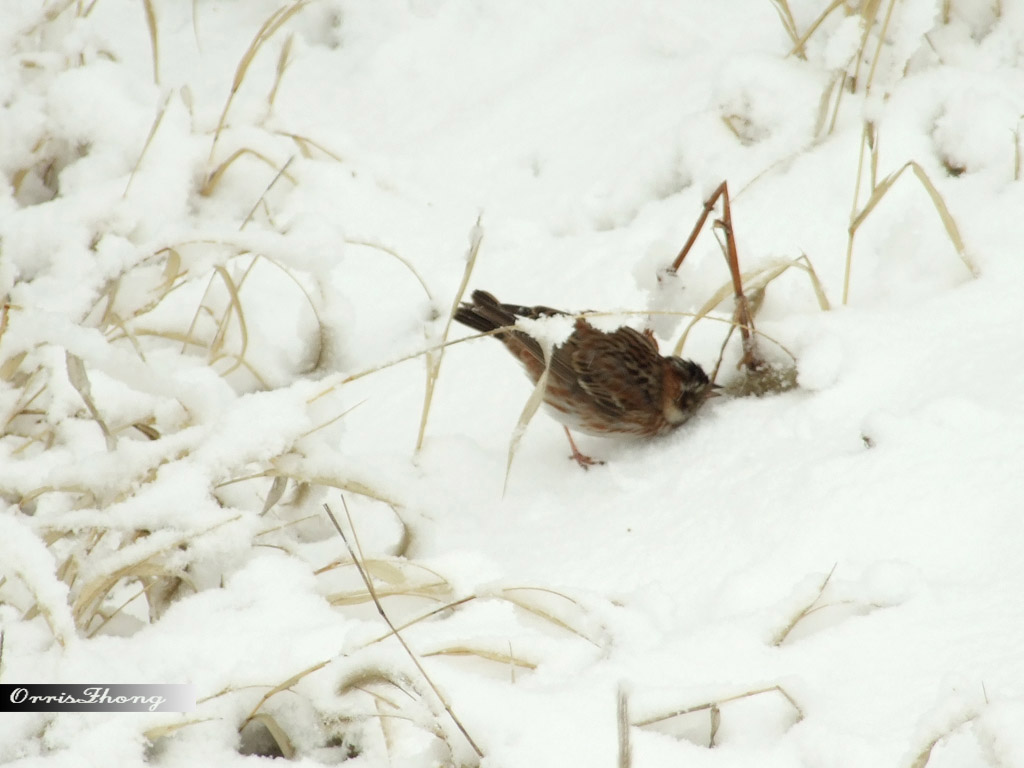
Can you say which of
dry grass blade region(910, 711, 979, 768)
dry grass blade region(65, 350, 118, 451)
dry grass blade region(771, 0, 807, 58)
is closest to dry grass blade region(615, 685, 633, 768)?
dry grass blade region(910, 711, 979, 768)

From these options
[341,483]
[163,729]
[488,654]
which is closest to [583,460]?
[341,483]

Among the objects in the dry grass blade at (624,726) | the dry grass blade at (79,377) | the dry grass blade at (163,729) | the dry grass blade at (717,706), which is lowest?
the dry grass blade at (163,729)

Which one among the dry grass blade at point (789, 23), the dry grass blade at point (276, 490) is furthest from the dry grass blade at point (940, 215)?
the dry grass blade at point (276, 490)

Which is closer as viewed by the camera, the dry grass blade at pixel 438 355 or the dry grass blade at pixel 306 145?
the dry grass blade at pixel 438 355

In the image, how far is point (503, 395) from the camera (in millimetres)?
3193

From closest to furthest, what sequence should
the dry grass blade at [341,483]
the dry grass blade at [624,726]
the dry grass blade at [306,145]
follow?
the dry grass blade at [624,726]
the dry grass blade at [341,483]
the dry grass blade at [306,145]

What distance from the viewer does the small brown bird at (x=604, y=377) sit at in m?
2.90

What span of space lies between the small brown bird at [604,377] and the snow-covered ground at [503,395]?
117 mm

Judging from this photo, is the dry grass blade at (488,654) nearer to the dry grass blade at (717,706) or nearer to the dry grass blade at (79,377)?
the dry grass blade at (717,706)

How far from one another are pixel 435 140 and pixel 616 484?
1943mm

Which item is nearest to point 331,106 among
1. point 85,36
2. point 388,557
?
point 85,36

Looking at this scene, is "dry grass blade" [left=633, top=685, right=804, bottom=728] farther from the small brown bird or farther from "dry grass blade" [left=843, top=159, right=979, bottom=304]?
"dry grass blade" [left=843, top=159, right=979, bottom=304]

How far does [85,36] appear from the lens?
3.59 metres

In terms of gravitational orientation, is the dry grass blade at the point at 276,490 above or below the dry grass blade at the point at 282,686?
above
